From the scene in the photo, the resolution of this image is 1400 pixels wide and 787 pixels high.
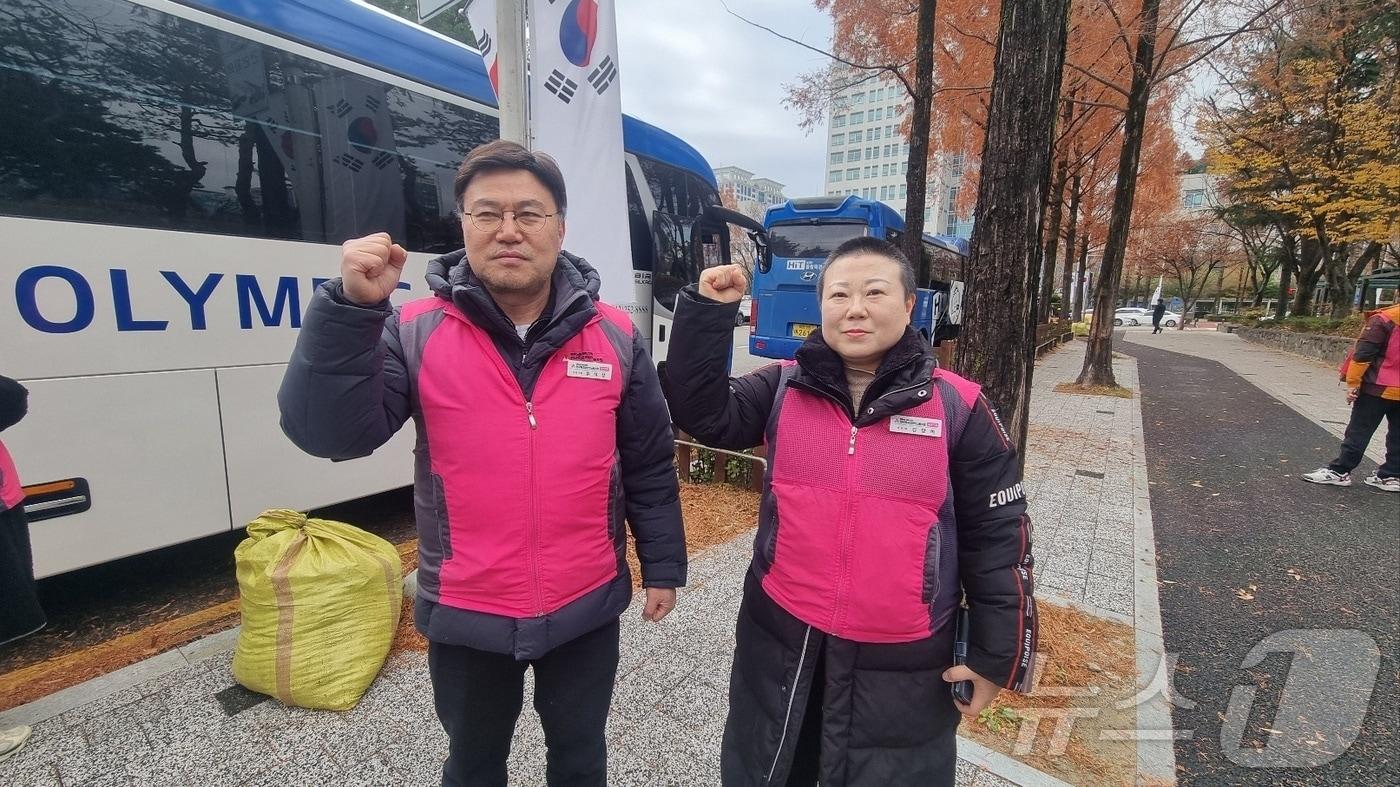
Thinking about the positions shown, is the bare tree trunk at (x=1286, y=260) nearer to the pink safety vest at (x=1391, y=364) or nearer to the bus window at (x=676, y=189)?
the pink safety vest at (x=1391, y=364)

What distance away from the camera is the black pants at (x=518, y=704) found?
1.65 metres

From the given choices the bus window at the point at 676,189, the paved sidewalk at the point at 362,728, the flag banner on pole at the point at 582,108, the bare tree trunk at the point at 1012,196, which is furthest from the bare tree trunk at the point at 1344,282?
the flag banner on pole at the point at 582,108

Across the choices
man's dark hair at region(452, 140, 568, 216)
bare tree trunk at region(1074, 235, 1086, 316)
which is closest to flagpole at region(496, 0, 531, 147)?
man's dark hair at region(452, 140, 568, 216)

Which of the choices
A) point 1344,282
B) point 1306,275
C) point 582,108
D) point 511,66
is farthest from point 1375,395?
point 1306,275

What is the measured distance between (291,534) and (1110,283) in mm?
13096

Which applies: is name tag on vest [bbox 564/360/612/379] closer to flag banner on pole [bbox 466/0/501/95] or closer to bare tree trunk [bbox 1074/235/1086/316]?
flag banner on pole [bbox 466/0/501/95]

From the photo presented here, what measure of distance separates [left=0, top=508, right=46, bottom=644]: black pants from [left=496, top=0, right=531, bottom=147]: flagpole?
8.65 ft

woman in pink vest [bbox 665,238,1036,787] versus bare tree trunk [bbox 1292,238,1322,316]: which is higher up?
bare tree trunk [bbox 1292,238,1322,316]

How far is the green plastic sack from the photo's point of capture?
8.14ft

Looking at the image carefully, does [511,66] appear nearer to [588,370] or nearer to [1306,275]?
[588,370]

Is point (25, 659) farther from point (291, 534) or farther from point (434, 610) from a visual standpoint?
point (434, 610)

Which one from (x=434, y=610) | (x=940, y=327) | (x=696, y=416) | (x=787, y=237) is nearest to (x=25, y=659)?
(x=434, y=610)

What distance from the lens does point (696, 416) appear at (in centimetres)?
175

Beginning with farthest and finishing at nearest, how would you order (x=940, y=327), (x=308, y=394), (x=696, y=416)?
(x=940, y=327) → (x=696, y=416) → (x=308, y=394)
